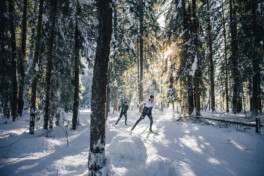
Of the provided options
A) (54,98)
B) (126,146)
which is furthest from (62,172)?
(54,98)

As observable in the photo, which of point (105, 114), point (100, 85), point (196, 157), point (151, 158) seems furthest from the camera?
point (196, 157)

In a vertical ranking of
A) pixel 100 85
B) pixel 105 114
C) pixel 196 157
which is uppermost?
pixel 100 85

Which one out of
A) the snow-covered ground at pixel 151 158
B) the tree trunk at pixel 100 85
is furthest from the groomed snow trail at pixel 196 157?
the tree trunk at pixel 100 85

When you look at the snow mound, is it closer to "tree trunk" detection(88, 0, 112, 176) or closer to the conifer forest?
the conifer forest

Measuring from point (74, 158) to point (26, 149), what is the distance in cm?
176

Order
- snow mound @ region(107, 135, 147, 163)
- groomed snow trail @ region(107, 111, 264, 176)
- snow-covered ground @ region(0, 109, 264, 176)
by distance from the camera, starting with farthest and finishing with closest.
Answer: snow mound @ region(107, 135, 147, 163) → groomed snow trail @ region(107, 111, 264, 176) → snow-covered ground @ region(0, 109, 264, 176)

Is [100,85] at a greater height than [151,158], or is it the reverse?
[100,85]

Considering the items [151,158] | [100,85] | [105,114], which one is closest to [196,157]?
[151,158]

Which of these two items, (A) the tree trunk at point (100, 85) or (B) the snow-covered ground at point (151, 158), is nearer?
(A) the tree trunk at point (100, 85)

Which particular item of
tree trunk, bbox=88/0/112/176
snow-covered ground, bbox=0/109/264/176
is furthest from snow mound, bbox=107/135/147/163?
tree trunk, bbox=88/0/112/176

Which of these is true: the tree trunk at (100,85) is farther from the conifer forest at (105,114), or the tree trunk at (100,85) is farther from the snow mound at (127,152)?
the snow mound at (127,152)

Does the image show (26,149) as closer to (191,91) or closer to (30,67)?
(30,67)

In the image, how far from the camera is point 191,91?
30.0ft

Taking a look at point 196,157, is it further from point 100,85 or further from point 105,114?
point 100,85
